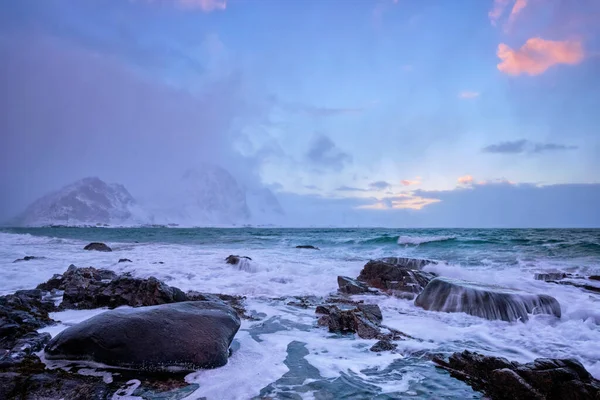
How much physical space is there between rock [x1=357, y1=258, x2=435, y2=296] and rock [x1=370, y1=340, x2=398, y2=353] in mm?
5033

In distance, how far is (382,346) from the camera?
18.3 ft

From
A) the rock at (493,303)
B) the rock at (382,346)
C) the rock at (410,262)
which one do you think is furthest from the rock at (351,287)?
the rock at (382,346)

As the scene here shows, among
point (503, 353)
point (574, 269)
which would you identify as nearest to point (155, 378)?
point (503, 353)

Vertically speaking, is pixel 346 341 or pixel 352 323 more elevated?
pixel 352 323

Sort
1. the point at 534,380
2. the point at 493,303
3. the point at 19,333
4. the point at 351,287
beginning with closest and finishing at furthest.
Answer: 1. the point at 534,380
2. the point at 19,333
3. the point at 493,303
4. the point at 351,287

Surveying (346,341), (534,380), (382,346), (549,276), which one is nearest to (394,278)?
(549,276)

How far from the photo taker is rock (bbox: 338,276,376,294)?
10.7 meters

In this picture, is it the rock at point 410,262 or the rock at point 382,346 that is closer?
the rock at point 382,346

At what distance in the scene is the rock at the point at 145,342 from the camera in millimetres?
4434

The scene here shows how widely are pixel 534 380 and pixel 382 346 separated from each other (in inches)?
88.7

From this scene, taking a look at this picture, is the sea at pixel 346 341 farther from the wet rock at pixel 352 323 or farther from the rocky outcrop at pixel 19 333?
the rocky outcrop at pixel 19 333

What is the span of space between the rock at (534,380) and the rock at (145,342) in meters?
3.41

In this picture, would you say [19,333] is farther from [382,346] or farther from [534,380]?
[534,380]

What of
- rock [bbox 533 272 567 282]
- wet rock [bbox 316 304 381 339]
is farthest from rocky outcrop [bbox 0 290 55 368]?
rock [bbox 533 272 567 282]
